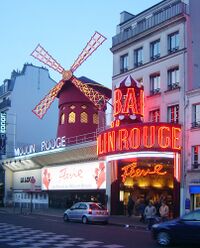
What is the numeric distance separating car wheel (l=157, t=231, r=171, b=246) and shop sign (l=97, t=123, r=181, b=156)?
11331 millimetres

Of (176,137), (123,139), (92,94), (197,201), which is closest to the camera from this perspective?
(197,201)

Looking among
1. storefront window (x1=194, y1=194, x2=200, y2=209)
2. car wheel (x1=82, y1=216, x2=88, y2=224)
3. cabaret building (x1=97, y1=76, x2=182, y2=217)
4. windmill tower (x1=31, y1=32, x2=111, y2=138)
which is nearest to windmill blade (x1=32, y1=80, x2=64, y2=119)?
windmill tower (x1=31, y1=32, x2=111, y2=138)

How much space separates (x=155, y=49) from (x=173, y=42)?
1685mm

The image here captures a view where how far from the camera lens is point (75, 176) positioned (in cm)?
3672

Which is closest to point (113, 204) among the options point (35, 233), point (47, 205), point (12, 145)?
point (47, 205)

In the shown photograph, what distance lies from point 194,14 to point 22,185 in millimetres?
25328

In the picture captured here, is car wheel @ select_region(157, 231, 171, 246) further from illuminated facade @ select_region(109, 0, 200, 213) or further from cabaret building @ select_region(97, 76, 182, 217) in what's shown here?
cabaret building @ select_region(97, 76, 182, 217)

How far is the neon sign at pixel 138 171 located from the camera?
29.0m

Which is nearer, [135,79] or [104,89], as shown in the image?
[135,79]

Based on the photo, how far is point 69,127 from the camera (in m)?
41.0

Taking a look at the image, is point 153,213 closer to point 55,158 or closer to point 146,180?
point 146,180

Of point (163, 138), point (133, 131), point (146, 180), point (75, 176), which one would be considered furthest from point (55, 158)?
point (163, 138)

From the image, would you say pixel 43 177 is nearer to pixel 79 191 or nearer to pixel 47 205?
pixel 47 205

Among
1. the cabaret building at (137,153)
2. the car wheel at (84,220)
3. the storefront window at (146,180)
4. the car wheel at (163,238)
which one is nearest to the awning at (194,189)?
the cabaret building at (137,153)
